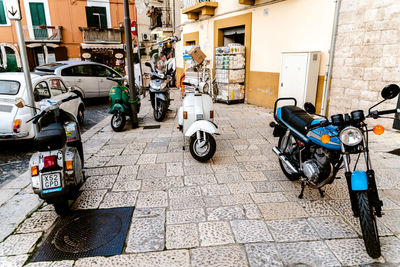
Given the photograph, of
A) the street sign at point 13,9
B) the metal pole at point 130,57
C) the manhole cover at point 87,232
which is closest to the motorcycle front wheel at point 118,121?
the metal pole at point 130,57

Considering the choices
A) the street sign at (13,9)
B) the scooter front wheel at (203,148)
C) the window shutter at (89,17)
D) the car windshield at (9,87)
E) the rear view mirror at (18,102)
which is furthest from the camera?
the window shutter at (89,17)

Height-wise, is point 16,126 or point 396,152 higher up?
point 16,126

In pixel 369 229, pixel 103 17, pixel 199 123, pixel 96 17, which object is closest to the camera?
pixel 369 229

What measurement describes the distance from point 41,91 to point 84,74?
5090mm

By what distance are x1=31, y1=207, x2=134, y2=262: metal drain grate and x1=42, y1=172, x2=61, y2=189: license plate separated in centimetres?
46

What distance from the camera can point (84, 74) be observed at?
1057 cm

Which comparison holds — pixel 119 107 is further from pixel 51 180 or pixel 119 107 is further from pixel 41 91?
pixel 51 180

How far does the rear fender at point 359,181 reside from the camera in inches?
90.8

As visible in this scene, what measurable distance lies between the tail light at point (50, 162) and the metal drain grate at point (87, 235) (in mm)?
635

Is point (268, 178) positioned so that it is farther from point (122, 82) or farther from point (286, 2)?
point (286, 2)

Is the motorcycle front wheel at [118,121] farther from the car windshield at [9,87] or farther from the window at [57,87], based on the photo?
the car windshield at [9,87]

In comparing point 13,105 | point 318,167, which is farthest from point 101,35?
point 318,167

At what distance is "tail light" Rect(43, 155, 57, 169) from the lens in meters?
2.78

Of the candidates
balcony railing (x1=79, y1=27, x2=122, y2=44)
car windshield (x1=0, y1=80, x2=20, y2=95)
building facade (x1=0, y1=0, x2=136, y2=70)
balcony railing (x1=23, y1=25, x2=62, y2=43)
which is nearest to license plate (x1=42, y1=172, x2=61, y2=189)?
car windshield (x1=0, y1=80, x2=20, y2=95)
